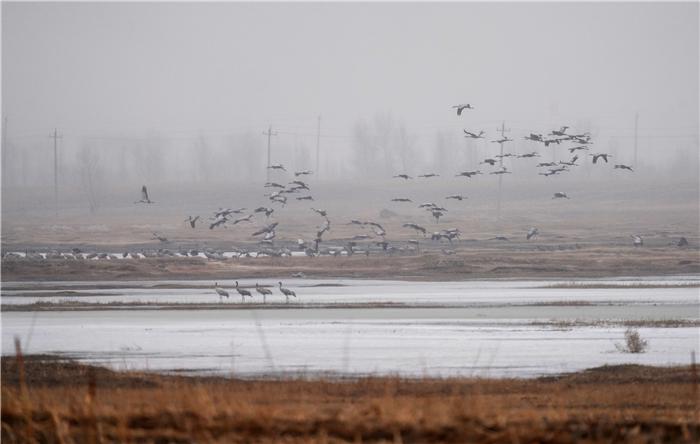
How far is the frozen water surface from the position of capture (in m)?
22.7

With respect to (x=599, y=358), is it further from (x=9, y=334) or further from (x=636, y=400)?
(x=9, y=334)

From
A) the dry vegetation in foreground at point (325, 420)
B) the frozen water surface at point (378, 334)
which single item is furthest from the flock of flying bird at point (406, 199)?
the dry vegetation in foreground at point (325, 420)

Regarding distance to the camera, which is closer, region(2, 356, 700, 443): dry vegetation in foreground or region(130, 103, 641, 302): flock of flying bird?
region(2, 356, 700, 443): dry vegetation in foreground

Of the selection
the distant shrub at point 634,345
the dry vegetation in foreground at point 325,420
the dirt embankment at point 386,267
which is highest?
the dry vegetation in foreground at point 325,420

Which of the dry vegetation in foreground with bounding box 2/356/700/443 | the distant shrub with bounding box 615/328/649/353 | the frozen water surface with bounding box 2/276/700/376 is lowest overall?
the frozen water surface with bounding box 2/276/700/376

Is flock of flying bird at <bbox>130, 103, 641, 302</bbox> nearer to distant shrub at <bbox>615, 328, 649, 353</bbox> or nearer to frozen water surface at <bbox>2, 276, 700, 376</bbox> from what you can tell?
frozen water surface at <bbox>2, 276, 700, 376</bbox>

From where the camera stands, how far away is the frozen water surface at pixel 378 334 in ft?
74.4

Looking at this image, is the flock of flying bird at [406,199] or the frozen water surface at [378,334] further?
the flock of flying bird at [406,199]

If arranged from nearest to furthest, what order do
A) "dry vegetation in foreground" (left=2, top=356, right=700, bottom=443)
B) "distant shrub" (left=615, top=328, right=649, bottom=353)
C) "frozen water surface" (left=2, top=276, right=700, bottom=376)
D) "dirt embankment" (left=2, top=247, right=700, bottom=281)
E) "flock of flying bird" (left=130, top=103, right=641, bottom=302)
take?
"dry vegetation in foreground" (left=2, top=356, right=700, bottom=443) < "frozen water surface" (left=2, top=276, right=700, bottom=376) < "distant shrub" (left=615, top=328, right=649, bottom=353) < "flock of flying bird" (left=130, top=103, right=641, bottom=302) < "dirt embankment" (left=2, top=247, right=700, bottom=281)

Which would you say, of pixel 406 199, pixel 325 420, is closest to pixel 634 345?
pixel 325 420

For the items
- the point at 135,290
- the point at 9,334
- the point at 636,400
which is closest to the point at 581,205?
the point at 135,290

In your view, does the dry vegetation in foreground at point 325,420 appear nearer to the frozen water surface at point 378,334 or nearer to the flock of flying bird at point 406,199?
the frozen water surface at point 378,334

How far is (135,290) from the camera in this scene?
46.1 metres

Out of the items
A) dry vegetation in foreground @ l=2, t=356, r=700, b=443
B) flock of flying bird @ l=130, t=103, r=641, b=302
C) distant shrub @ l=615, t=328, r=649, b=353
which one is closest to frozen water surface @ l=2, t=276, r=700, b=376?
distant shrub @ l=615, t=328, r=649, b=353
